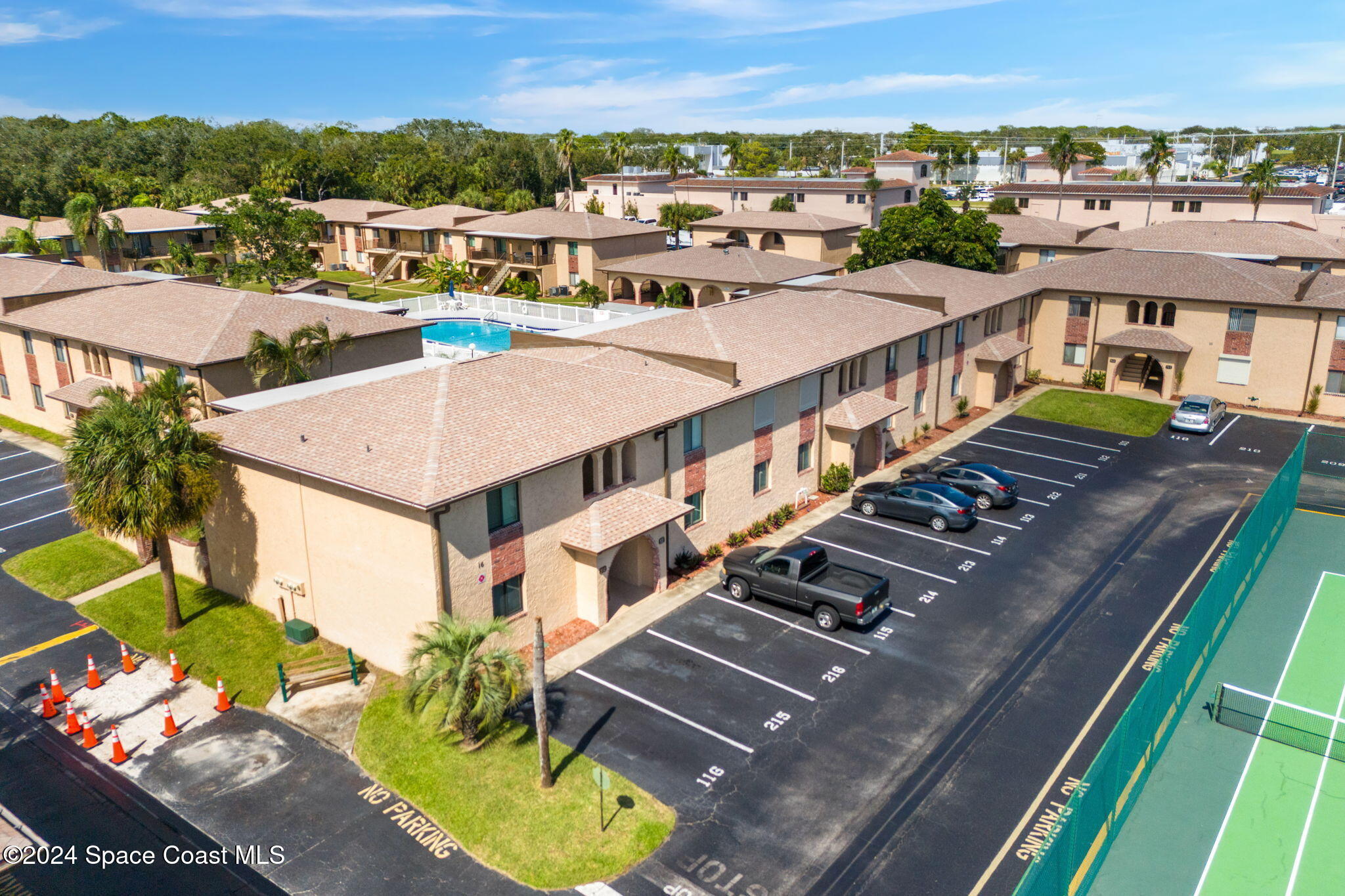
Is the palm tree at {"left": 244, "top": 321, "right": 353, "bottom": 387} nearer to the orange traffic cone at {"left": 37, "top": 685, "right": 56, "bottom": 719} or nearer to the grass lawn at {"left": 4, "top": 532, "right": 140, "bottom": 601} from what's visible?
the grass lawn at {"left": 4, "top": 532, "right": 140, "bottom": 601}

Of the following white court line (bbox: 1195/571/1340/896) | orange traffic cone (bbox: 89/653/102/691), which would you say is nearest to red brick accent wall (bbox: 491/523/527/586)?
orange traffic cone (bbox: 89/653/102/691)

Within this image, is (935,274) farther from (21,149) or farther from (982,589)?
(21,149)

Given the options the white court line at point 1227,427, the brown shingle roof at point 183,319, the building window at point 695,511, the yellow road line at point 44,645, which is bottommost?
the yellow road line at point 44,645

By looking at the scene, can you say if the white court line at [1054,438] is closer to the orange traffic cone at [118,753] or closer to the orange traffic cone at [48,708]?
the orange traffic cone at [118,753]

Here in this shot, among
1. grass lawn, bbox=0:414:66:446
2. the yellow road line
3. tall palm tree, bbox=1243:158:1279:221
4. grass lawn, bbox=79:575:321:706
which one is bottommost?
the yellow road line

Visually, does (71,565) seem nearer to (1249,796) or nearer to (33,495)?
(33,495)

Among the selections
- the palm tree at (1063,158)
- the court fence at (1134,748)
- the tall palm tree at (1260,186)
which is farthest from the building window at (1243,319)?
the palm tree at (1063,158)

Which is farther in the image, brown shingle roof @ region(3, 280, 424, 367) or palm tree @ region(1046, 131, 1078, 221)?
palm tree @ region(1046, 131, 1078, 221)
